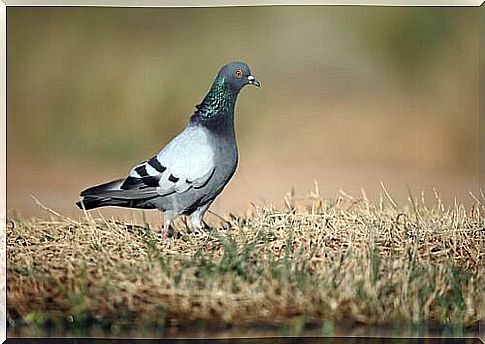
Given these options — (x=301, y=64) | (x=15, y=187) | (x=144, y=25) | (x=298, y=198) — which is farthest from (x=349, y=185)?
(x=15, y=187)

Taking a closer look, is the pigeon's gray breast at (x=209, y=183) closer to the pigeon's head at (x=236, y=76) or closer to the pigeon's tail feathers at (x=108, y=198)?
the pigeon's tail feathers at (x=108, y=198)

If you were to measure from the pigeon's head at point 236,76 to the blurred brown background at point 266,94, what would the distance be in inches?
1.3

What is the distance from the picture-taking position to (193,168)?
170 inches

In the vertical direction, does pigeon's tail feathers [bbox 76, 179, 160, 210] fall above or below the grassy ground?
above

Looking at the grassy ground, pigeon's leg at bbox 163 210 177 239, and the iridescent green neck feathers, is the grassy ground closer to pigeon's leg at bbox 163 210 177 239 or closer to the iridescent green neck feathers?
pigeon's leg at bbox 163 210 177 239

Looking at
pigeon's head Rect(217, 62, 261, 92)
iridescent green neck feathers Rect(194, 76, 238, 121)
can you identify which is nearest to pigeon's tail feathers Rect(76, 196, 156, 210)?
iridescent green neck feathers Rect(194, 76, 238, 121)

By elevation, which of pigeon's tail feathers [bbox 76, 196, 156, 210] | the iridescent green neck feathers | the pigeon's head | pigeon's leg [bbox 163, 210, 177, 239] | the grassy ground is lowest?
the grassy ground

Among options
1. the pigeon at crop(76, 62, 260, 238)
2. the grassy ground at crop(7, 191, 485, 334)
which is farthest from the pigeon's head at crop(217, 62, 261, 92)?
the grassy ground at crop(7, 191, 485, 334)

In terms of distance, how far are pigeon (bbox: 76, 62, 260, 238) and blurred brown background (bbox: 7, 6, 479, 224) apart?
41mm

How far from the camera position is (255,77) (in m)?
4.39

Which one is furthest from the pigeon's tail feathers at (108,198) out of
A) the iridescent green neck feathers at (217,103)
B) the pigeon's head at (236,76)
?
the pigeon's head at (236,76)

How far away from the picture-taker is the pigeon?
433cm

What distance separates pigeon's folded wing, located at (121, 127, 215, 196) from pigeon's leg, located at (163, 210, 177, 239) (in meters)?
0.08

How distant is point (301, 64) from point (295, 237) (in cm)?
73
